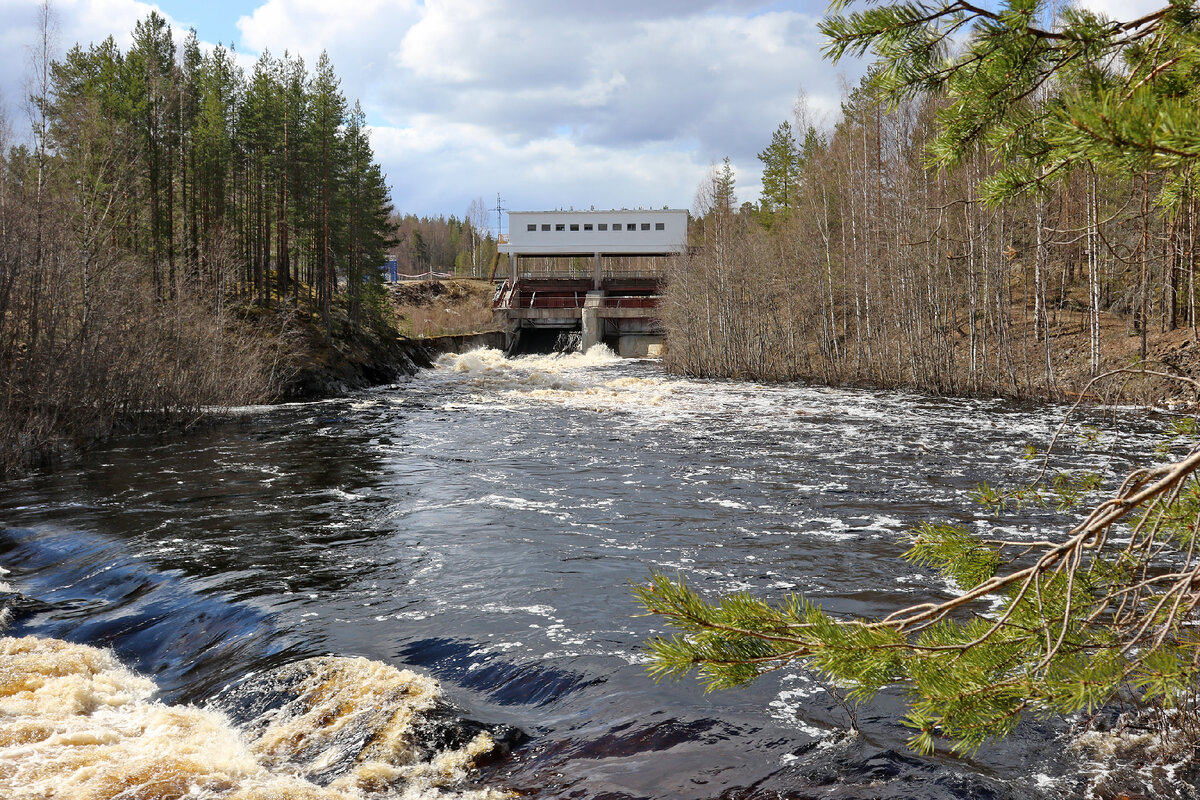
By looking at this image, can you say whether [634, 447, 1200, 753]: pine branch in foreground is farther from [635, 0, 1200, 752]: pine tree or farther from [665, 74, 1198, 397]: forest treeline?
[665, 74, 1198, 397]: forest treeline

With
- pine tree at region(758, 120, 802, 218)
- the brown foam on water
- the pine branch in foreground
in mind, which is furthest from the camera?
pine tree at region(758, 120, 802, 218)

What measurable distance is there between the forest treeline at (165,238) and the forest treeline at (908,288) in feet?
58.9

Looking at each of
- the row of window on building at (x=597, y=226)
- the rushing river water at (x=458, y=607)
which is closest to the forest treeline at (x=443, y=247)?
the row of window on building at (x=597, y=226)

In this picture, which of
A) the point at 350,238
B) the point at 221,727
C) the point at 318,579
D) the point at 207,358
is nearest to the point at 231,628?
the point at 318,579

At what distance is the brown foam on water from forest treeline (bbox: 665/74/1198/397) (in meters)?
17.4

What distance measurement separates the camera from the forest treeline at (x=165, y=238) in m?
15.6

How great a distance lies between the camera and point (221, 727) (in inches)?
223

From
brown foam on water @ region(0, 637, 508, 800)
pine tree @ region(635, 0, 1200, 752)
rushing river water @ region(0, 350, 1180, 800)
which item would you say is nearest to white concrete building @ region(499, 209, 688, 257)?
rushing river water @ region(0, 350, 1180, 800)

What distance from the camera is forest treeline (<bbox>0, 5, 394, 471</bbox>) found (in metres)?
15.6

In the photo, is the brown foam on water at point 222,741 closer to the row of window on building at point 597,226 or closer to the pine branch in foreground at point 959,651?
the pine branch in foreground at point 959,651

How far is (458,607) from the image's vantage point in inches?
315

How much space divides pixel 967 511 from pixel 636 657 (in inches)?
253

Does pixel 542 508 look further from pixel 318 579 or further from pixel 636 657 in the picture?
pixel 636 657

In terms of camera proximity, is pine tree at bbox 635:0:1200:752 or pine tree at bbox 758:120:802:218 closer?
pine tree at bbox 635:0:1200:752
